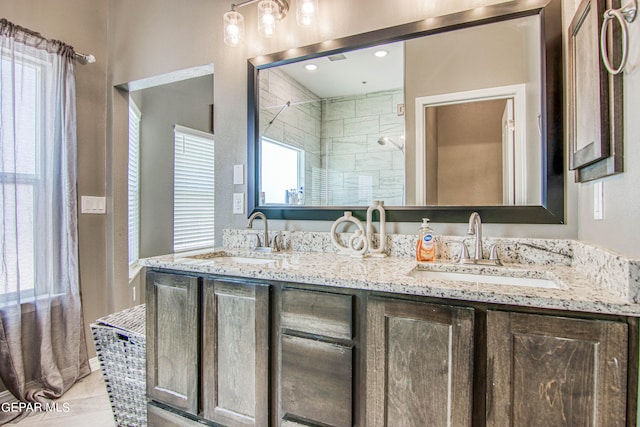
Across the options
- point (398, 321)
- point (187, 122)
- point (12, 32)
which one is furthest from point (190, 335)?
point (187, 122)

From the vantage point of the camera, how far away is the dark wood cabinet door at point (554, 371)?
793mm

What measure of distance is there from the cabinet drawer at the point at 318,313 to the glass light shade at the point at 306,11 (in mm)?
1415

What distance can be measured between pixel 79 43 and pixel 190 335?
2.30 metres

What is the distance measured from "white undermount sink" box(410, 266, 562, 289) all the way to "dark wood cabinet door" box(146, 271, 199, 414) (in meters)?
0.95

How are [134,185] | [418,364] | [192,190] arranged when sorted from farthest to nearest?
[192,190] → [134,185] → [418,364]

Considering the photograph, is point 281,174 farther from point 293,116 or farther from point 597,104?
point 597,104

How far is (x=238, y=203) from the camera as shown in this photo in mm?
2045

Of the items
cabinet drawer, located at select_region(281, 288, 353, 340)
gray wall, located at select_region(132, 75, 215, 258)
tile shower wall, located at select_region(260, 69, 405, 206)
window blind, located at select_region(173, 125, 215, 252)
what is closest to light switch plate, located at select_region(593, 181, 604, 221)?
tile shower wall, located at select_region(260, 69, 405, 206)

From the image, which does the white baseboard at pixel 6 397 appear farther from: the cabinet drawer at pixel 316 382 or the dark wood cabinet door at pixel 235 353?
the cabinet drawer at pixel 316 382

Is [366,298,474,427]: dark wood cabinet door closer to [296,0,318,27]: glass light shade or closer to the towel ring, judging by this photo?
the towel ring

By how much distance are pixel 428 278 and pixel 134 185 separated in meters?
2.80

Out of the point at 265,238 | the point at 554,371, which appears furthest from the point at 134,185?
the point at 554,371

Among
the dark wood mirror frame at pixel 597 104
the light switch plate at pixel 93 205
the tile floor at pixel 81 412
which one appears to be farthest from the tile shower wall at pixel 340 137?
the tile floor at pixel 81 412

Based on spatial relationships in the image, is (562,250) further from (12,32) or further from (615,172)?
(12,32)
